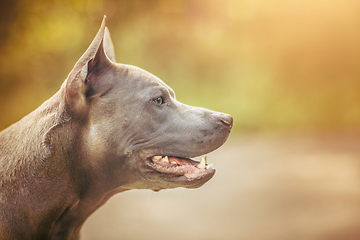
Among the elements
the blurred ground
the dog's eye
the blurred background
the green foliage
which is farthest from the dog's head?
the green foliage

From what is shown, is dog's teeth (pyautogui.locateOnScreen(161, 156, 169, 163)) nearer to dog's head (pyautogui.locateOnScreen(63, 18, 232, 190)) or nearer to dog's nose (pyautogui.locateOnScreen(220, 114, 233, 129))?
dog's head (pyautogui.locateOnScreen(63, 18, 232, 190))

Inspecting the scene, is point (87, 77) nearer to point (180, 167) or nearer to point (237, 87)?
point (180, 167)

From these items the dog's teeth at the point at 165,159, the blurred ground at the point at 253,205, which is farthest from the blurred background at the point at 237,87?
the dog's teeth at the point at 165,159

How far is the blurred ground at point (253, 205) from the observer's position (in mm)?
3033

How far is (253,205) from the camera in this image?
140 inches

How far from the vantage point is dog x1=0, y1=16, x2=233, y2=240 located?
3.90 ft

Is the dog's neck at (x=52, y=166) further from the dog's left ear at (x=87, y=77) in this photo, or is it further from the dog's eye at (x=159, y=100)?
the dog's eye at (x=159, y=100)

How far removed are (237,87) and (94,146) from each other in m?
5.08

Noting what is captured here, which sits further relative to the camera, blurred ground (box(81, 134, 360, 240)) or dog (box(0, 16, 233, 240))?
blurred ground (box(81, 134, 360, 240))

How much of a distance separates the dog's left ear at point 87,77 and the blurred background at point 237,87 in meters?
1.68

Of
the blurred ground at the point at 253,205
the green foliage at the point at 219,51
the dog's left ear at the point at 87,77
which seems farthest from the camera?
the green foliage at the point at 219,51

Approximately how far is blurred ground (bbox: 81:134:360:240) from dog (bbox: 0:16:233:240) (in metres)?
1.87

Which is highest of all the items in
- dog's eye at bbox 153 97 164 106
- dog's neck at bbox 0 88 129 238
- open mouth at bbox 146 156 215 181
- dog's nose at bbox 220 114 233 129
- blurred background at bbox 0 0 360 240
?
blurred background at bbox 0 0 360 240

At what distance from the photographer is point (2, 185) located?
47.5 inches
